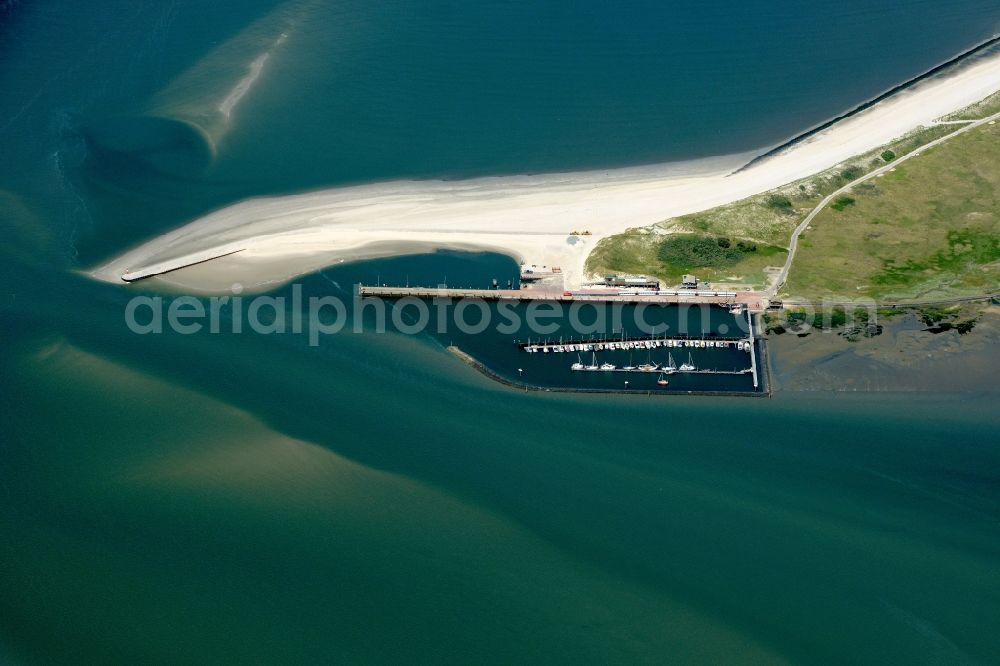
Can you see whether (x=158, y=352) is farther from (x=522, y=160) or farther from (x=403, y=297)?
(x=522, y=160)

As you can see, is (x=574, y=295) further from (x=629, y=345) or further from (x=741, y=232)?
(x=741, y=232)

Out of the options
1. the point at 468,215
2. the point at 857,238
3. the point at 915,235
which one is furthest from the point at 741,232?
the point at 468,215

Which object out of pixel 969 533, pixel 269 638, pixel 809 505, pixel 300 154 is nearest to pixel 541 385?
pixel 809 505

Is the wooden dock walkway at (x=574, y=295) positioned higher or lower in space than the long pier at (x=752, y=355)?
higher

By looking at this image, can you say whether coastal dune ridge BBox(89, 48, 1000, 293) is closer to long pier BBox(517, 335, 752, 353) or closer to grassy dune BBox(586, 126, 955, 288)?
grassy dune BBox(586, 126, 955, 288)

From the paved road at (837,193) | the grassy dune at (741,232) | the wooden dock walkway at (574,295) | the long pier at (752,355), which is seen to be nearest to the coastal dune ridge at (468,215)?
the grassy dune at (741,232)

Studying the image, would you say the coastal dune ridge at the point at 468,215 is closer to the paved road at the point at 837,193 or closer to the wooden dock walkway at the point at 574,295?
the wooden dock walkway at the point at 574,295
